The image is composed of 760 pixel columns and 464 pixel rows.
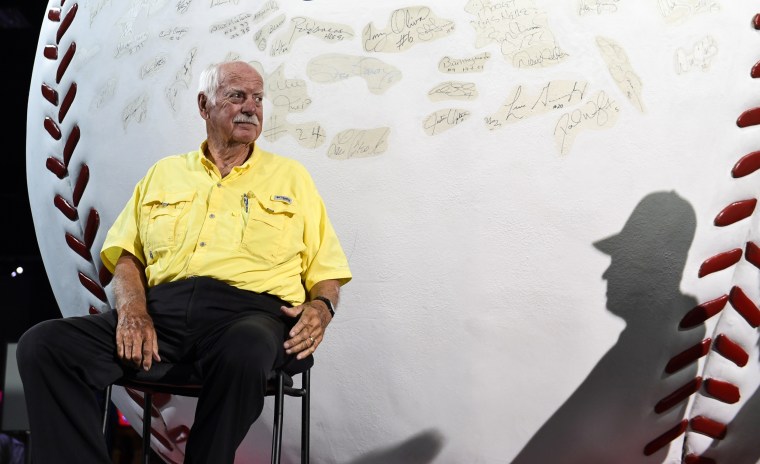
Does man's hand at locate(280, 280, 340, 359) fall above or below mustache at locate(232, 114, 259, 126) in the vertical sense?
below

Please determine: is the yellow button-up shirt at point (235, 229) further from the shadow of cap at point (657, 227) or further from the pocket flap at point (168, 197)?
the shadow of cap at point (657, 227)

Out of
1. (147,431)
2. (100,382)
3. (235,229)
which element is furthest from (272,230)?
(147,431)

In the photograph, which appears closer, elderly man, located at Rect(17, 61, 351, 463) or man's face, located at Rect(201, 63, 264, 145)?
elderly man, located at Rect(17, 61, 351, 463)

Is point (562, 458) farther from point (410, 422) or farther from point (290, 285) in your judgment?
point (290, 285)

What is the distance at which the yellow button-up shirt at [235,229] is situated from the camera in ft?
6.97

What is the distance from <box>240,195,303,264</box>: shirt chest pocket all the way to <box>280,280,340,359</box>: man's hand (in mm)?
149

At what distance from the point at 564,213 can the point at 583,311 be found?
26cm

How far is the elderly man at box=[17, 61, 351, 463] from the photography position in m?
1.80

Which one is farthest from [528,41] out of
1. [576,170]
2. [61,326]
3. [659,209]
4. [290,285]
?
[61,326]

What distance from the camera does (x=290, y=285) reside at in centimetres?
216
